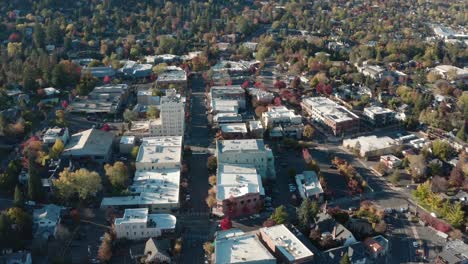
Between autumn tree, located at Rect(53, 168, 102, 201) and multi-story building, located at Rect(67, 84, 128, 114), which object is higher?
autumn tree, located at Rect(53, 168, 102, 201)

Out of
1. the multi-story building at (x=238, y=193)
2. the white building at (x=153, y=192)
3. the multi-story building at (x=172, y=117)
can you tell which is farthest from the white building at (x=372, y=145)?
the white building at (x=153, y=192)

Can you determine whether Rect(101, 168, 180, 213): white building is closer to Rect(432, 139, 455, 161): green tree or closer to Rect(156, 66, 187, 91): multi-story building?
Rect(432, 139, 455, 161): green tree

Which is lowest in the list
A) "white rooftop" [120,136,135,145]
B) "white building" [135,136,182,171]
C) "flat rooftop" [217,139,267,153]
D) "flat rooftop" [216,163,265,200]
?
"white rooftop" [120,136,135,145]

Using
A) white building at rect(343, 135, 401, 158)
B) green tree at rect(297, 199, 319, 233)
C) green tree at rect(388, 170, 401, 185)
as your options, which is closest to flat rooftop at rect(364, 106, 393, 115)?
white building at rect(343, 135, 401, 158)

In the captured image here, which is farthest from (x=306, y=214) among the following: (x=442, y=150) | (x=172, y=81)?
(x=172, y=81)

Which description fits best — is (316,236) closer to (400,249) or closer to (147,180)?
(400,249)

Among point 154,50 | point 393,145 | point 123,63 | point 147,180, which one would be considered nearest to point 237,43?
point 154,50

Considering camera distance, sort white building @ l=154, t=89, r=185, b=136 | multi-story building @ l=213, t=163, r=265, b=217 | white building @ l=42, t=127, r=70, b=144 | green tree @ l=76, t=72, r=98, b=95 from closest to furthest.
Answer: multi-story building @ l=213, t=163, r=265, b=217 < white building @ l=42, t=127, r=70, b=144 < white building @ l=154, t=89, r=185, b=136 < green tree @ l=76, t=72, r=98, b=95
